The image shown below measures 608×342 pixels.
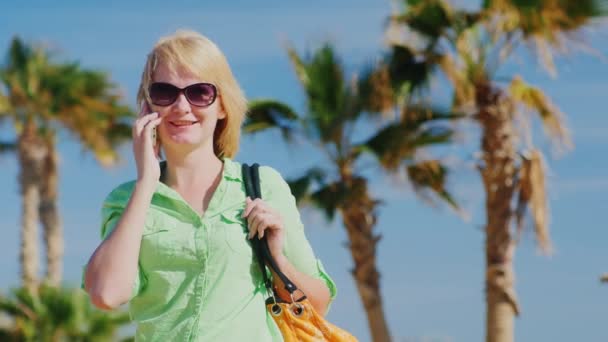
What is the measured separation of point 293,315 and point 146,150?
0.62 metres

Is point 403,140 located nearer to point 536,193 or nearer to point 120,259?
point 536,193

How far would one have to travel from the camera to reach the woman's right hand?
2.74 m

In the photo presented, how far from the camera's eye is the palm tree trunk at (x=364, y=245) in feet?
50.9

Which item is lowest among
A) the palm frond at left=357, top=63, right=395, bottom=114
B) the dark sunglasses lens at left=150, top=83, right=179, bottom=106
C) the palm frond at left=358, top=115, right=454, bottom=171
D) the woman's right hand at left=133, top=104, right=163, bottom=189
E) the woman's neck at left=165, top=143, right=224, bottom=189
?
the palm frond at left=358, top=115, right=454, bottom=171

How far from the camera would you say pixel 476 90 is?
15.6 m

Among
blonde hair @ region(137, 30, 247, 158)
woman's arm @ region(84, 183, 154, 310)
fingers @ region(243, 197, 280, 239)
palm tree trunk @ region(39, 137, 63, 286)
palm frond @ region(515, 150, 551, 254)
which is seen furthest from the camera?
palm tree trunk @ region(39, 137, 63, 286)

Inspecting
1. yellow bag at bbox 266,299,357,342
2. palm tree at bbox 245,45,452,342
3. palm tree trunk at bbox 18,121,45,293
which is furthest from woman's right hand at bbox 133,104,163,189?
palm tree trunk at bbox 18,121,45,293

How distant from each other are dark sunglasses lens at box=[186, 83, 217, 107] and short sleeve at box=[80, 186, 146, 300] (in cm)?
37

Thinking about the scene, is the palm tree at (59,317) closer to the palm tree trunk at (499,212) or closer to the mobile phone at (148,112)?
the palm tree trunk at (499,212)

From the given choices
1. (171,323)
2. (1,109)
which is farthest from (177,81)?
(1,109)

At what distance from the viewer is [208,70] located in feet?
9.52

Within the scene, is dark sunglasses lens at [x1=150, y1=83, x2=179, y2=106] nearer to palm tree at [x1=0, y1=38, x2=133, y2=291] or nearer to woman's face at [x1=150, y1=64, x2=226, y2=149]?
woman's face at [x1=150, y1=64, x2=226, y2=149]

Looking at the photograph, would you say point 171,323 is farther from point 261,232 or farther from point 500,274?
point 500,274

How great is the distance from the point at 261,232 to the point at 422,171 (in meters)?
12.9
